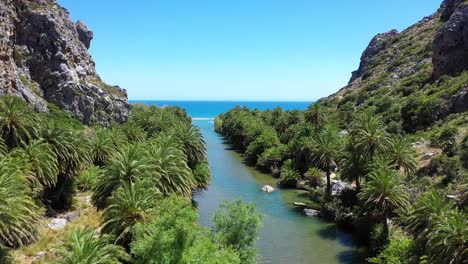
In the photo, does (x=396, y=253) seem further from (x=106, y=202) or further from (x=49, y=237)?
(x=49, y=237)

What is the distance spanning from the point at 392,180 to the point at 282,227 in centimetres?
1654

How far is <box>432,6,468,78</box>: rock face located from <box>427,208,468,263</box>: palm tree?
63.1 m

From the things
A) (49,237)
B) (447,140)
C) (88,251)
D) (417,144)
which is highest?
(447,140)

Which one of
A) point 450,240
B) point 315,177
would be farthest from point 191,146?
point 450,240

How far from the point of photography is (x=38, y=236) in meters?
42.2

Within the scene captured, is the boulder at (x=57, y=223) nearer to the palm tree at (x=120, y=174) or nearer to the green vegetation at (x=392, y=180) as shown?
the palm tree at (x=120, y=174)

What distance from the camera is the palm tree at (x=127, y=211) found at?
33344 mm

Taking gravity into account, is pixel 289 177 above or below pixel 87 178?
below

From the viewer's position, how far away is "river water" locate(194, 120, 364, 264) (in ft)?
145

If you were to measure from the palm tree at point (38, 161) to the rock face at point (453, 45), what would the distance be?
76.6 metres

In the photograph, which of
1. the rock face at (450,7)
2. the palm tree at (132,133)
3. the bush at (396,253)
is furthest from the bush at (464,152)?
the rock face at (450,7)

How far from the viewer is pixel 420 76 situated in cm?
9612

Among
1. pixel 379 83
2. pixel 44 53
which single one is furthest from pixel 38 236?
pixel 379 83

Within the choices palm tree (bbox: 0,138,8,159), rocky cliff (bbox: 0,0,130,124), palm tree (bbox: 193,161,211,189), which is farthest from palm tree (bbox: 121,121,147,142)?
palm tree (bbox: 0,138,8,159)
